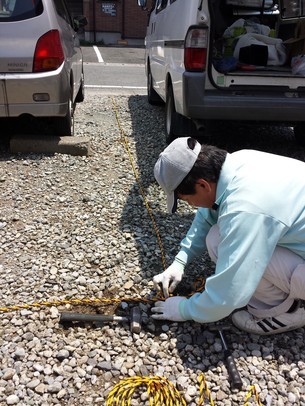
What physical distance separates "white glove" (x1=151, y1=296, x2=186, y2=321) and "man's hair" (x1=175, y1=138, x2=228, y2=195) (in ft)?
2.26

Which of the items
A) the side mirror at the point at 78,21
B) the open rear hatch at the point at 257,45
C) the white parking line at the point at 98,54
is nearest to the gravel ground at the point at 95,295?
the open rear hatch at the point at 257,45

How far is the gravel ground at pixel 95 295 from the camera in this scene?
205 cm

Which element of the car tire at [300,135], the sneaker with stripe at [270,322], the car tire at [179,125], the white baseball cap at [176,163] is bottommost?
the car tire at [300,135]

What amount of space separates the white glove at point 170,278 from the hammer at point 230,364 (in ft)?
1.12

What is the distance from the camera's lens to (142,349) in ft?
7.37

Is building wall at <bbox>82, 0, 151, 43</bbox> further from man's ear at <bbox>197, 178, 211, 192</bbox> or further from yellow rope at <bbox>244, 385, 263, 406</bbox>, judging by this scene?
yellow rope at <bbox>244, 385, 263, 406</bbox>

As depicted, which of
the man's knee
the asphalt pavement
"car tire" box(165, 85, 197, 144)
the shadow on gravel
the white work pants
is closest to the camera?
the white work pants

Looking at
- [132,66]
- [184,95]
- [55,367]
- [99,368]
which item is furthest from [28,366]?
[132,66]

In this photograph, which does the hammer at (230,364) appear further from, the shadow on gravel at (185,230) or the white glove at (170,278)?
the white glove at (170,278)

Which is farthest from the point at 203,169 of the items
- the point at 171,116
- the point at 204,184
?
the point at 171,116

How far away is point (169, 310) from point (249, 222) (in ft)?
2.65

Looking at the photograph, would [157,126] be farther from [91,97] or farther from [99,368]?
[99,368]

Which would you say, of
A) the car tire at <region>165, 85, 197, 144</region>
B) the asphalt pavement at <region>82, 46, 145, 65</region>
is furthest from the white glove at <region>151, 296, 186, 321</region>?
the asphalt pavement at <region>82, 46, 145, 65</region>

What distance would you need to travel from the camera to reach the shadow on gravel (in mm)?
2254
